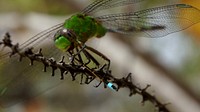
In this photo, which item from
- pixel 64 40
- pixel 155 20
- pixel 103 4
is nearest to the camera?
pixel 64 40

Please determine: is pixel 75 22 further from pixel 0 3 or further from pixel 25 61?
pixel 0 3

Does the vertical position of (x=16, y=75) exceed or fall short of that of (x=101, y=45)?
it exceeds it

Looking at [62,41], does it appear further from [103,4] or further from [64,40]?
[103,4]

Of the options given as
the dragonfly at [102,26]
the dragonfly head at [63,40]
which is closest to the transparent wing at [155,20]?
the dragonfly at [102,26]

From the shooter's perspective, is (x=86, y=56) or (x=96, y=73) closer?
(x=96, y=73)

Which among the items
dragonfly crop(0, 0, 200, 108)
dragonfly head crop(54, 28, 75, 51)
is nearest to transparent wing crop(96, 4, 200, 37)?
dragonfly crop(0, 0, 200, 108)

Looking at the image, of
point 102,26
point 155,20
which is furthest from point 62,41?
point 155,20

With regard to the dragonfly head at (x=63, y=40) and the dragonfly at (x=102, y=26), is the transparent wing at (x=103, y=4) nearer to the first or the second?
the dragonfly at (x=102, y=26)

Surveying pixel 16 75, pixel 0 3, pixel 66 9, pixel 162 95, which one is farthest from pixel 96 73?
pixel 0 3
